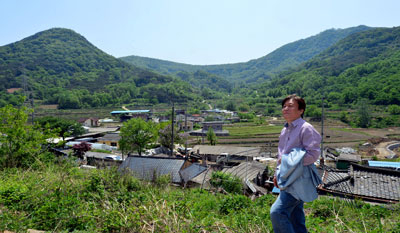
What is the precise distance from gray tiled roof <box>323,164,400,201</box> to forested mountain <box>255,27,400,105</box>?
5258 cm

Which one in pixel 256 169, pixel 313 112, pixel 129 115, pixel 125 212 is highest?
pixel 125 212

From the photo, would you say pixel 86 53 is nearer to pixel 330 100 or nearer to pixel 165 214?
pixel 330 100

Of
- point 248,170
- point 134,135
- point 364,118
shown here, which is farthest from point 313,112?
point 248,170

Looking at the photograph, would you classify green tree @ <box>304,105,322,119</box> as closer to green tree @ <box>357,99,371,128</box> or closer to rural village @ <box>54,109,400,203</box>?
green tree @ <box>357,99,371,128</box>

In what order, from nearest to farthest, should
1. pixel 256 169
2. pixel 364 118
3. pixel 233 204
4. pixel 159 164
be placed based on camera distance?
pixel 233 204 < pixel 159 164 < pixel 256 169 < pixel 364 118

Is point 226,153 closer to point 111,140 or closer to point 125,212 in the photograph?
point 111,140

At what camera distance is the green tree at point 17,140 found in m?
5.49

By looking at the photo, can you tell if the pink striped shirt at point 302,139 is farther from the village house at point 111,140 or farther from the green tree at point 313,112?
the green tree at point 313,112

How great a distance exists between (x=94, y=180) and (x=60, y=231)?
1137mm

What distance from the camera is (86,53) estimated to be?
94.4 m

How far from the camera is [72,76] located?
244 ft

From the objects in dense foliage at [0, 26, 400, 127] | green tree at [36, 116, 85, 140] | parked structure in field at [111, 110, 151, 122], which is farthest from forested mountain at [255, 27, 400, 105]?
green tree at [36, 116, 85, 140]

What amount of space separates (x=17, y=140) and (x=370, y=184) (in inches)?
346

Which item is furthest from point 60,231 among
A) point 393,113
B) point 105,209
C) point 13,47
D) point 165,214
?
point 13,47
